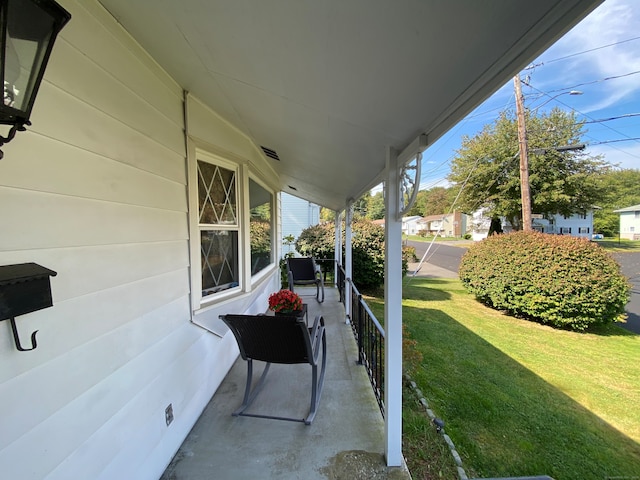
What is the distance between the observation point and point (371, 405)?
245 cm

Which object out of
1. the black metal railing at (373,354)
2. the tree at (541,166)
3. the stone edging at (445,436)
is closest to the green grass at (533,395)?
the stone edging at (445,436)

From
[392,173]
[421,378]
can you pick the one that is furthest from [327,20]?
[421,378]

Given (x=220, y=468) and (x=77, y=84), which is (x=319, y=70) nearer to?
(x=77, y=84)

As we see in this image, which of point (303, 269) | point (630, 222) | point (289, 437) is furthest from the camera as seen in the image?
point (630, 222)

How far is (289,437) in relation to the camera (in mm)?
2080

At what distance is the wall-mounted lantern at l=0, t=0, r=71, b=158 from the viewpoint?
0.68 metres

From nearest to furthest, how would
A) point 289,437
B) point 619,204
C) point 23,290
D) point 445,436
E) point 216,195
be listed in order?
1. point 23,290
2. point 289,437
3. point 445,436
4. point 216,195
5. point 619,204

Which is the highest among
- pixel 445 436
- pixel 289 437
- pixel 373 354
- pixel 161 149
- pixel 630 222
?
pixel 630 222

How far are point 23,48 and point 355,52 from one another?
0.90m

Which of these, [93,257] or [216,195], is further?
[216,195]

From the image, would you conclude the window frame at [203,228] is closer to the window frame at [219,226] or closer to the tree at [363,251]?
the window frame at [219,226]

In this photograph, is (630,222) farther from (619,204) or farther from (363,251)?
(363,251)

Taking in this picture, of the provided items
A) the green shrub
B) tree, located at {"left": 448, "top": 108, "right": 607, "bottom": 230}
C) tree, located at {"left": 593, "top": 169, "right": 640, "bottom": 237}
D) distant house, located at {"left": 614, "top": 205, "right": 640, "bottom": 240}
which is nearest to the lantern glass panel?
the green shrub

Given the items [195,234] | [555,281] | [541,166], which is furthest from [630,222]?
[195,234]
